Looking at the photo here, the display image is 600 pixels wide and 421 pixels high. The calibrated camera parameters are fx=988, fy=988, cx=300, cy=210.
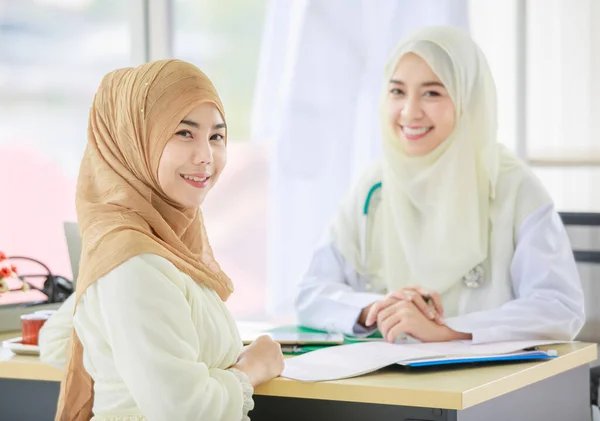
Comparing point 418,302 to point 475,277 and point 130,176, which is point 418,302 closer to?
point 475,277

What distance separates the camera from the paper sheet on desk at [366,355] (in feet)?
5.74

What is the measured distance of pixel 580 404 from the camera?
84.5 inches

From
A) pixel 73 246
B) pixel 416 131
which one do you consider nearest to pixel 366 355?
pixel 416 131

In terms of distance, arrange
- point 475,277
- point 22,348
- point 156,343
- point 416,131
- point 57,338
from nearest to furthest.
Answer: point 156,343 < point 57,338 < point 22,348 < point 475,277 < point 416,131

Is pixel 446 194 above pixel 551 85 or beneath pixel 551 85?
beneath

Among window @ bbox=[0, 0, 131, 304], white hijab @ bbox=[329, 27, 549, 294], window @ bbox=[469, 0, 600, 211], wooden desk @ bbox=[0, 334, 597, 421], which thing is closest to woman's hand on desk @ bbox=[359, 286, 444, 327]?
white hijab @ bbox=[329, 27, 549, 294]

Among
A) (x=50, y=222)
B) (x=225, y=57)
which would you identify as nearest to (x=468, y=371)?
(x=50, y=222)

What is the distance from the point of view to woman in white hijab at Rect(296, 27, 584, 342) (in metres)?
2.32

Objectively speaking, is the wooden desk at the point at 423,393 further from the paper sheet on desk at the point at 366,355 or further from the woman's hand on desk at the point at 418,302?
the woman's hand on desk at the point at 418,302

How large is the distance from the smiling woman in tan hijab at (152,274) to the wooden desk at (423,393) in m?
0.13

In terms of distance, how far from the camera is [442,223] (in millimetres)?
2477

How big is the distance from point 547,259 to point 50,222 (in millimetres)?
2123

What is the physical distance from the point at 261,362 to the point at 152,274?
306 millimetres

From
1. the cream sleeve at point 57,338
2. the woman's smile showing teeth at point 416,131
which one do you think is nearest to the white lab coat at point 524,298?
the woman's smile showing teeth at point 416,131
